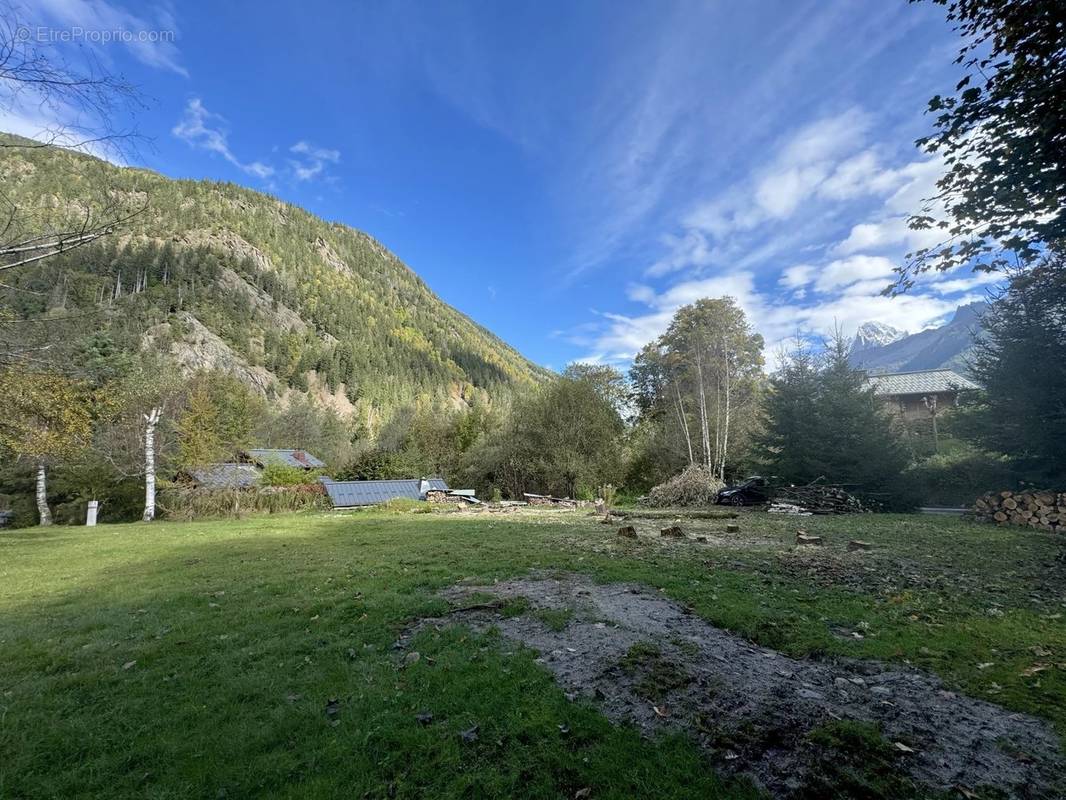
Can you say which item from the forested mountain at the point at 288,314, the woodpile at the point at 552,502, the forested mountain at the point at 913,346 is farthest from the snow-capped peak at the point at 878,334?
the woodpile at the point at 552,502

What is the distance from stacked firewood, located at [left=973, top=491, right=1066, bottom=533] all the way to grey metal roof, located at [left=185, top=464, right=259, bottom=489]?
31.3 meters

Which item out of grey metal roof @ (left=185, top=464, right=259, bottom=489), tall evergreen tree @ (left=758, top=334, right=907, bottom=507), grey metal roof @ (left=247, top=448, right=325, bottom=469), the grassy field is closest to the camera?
the grassy field

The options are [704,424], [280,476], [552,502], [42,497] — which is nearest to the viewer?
[42,497]

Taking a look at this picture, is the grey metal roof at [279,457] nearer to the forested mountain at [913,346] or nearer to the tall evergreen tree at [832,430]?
the tall evergreen tree at [832,430]

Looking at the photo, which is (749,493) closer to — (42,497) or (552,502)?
(552,502)

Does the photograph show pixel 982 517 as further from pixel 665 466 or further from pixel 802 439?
pixel 665 466

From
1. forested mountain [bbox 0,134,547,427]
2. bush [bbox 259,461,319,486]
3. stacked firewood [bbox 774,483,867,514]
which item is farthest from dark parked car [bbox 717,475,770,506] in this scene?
forested mountain [bbox 0,134,547,427]

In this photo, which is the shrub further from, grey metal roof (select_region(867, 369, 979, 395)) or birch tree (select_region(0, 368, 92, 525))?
grey metal roof (select_region(867, 369, 979, 395))

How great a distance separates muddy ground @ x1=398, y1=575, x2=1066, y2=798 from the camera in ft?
8.32

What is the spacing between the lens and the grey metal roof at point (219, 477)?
78.3 ft

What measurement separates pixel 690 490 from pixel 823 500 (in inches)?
238

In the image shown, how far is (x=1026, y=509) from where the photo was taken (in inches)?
478

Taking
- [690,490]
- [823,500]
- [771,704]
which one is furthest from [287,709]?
[690,490]

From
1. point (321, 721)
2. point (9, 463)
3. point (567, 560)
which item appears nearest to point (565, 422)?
point (567, 560)
